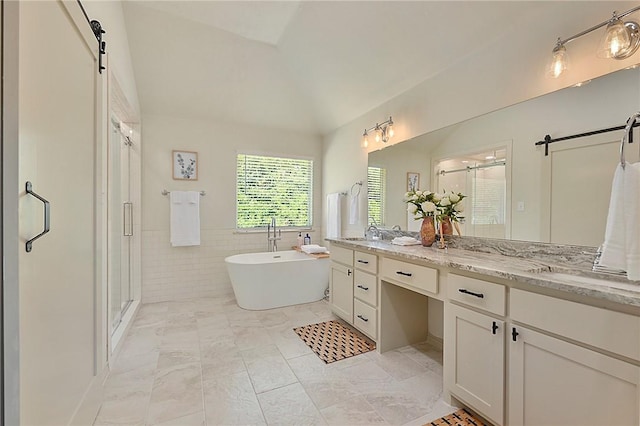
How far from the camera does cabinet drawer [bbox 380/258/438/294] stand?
6.18ft

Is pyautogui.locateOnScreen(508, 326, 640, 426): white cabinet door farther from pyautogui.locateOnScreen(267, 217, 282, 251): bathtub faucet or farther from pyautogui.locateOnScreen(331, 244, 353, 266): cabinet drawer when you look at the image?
pyautogui.locateOnScreen(267, 217, 282, 251): bathtub faucet

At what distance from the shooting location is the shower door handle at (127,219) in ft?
10.8

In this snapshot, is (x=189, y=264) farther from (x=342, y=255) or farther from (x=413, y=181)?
(x=413, y=181)

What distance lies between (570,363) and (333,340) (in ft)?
5.96

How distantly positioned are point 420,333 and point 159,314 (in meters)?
2.88

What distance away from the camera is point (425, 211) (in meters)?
2.54

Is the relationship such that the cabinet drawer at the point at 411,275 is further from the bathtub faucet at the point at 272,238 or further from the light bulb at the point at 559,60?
the bathtub faucet at the point at 272,238

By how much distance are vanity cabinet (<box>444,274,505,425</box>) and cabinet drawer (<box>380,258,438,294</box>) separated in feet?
0.48

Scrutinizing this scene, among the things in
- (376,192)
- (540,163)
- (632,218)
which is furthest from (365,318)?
(632,218)

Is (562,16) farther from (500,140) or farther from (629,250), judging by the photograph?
(629,250)

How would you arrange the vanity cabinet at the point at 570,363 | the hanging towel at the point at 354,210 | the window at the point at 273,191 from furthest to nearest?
the window at the point at 273,191, the hanging towel at the point at 354,210, the vanity cabinet at the point at 570,363

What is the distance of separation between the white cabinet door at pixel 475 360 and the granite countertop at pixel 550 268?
0.27 m

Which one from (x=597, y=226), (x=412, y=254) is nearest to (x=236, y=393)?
(x=412, y=254)

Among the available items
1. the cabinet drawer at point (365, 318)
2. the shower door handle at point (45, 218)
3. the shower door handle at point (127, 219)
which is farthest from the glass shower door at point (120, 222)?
the cabinet drawer at point (365, 318)
